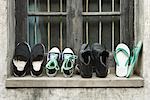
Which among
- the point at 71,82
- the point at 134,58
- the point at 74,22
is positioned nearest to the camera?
the point at 71,82

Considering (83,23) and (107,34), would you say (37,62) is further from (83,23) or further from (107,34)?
(107,34)

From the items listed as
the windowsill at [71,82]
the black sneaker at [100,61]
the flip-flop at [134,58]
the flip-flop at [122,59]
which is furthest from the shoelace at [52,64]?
the flip-flop at [134,58]

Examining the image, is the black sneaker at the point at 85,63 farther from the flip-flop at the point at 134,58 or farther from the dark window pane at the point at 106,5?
the dark window pane at the point at 106,5

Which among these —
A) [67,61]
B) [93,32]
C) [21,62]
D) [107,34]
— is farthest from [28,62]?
[107,34]

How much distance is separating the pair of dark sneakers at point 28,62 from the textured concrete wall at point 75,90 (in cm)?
15

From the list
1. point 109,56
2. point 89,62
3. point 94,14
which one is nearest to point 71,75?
point 89,62

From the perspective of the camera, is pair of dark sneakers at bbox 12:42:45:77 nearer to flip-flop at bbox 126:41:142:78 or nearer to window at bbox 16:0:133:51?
window at bbox 16:0:133:51

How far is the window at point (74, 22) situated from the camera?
12.3 ft

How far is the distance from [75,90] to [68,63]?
297mm

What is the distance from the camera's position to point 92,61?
347 centimetres

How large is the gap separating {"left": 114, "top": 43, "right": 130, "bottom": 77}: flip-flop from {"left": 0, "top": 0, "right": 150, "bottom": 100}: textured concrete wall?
0.58 feet

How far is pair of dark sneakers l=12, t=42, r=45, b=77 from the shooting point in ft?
11.5

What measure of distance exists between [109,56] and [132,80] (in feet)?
1.51

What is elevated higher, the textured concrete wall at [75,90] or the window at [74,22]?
the window at [74,22]
